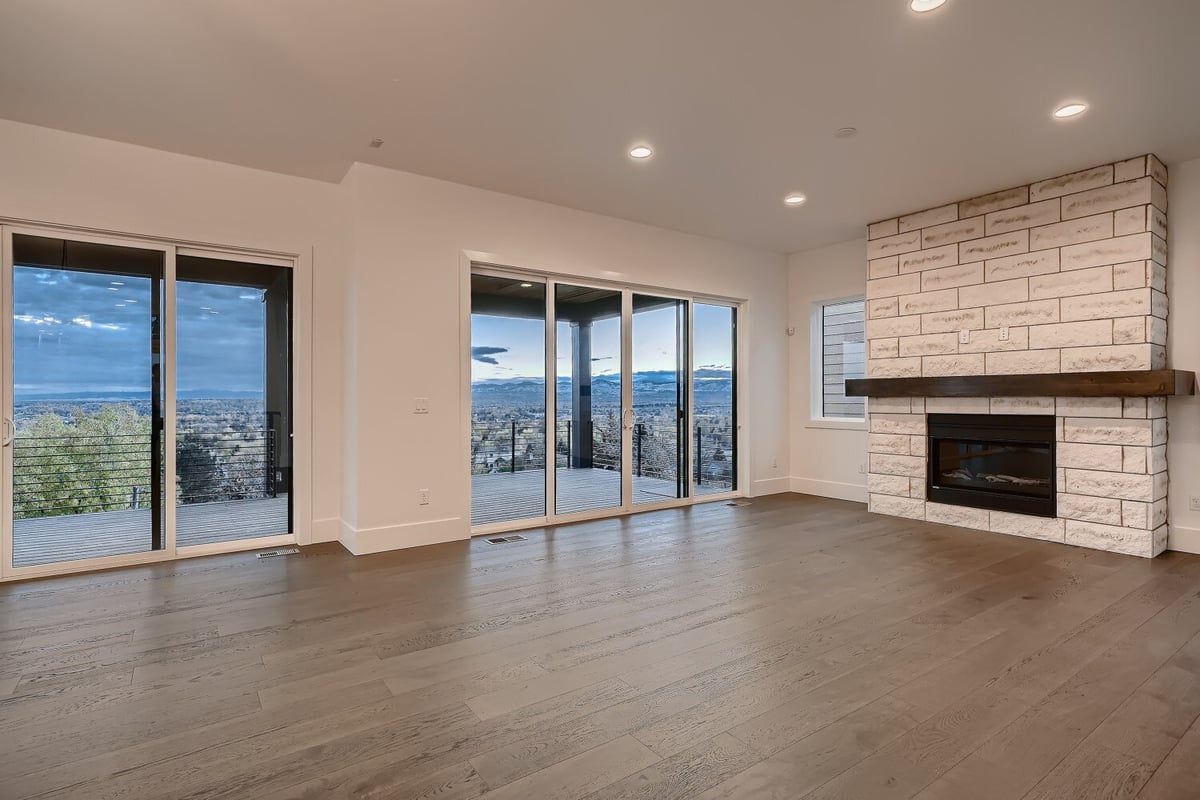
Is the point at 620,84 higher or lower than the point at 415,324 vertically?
higher

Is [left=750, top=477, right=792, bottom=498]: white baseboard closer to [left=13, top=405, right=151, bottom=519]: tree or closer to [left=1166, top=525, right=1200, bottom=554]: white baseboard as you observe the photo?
[left=1166, top=525, right=1200, bottom=554]: white baseboard

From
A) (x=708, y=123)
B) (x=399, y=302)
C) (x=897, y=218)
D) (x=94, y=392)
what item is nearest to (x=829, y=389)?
(x=897, y=218)

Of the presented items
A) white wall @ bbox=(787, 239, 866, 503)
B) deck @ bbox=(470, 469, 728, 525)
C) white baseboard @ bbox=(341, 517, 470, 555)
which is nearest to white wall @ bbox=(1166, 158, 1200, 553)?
white wall @ bbox=(787, 239, 866, 503)

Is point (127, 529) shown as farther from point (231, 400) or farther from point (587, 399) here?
point (587, 399)

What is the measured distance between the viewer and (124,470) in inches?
160

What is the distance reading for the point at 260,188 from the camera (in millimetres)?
4445

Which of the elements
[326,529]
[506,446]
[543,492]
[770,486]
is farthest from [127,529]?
[770,486]

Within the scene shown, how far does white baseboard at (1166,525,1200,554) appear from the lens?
14.3ft

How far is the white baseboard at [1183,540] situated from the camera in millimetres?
4355

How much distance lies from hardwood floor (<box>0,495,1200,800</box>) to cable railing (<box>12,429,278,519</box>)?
0.50 m

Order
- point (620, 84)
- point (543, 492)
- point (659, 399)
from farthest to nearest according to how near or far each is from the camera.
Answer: point (659, 399) < point (543, 492) < point (620, 84)

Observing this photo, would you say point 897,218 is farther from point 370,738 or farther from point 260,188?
point 370,738

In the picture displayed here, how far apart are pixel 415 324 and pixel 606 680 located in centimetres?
310

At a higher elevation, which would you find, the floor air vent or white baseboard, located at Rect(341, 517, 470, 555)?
white baseboard, located at Rect(341, 517, 470, 555)
